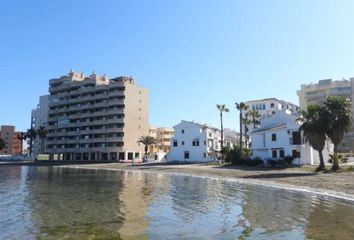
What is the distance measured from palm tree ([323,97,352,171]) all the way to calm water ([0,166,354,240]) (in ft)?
80.8

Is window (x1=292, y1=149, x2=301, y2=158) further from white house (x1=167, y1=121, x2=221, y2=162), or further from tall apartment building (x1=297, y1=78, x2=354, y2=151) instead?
tall apartment building (x1=297, y1=78, x2=354, y2=151)

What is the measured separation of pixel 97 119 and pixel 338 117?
10754 cm

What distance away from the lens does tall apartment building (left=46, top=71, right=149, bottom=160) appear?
146 metres

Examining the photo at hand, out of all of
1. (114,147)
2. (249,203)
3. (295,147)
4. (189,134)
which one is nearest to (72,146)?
(114,147)

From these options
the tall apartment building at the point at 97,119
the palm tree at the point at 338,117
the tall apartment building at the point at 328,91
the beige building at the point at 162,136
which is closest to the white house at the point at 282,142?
the palm tree at the point at 338,117

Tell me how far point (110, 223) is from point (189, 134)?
92452mm

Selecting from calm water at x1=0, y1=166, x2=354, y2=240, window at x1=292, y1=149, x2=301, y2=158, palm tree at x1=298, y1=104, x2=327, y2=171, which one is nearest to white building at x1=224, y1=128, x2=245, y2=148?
window at x1=292, y1=149, x2=301, y2=158

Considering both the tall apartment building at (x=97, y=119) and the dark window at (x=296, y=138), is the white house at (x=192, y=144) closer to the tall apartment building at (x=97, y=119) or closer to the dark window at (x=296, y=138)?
the tall apartment building at (x=97, y=119)

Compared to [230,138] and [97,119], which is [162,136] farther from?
[230,138]

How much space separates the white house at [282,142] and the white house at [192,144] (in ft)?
87.3

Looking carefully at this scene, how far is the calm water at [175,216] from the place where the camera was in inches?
754

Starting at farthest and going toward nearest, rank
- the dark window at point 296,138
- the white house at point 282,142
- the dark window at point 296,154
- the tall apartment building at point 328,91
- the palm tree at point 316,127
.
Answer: the tall apartment building at point 328,91 → the dark window at point 296,138 → the white house at point 282,142 → the dark window at point 296,154 → the palm tree at point 316,127

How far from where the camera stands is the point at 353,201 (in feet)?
100

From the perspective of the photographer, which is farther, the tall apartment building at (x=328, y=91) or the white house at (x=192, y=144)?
the tall apartment building at (x=328, y=91)
